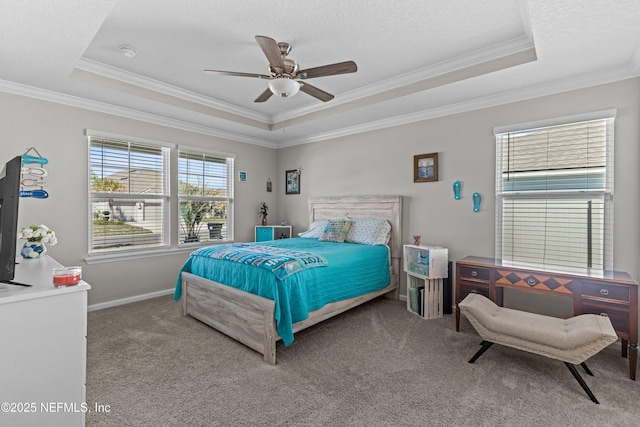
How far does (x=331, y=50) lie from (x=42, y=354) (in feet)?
9.38

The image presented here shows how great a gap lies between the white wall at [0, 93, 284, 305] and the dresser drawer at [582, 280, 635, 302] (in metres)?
4.57

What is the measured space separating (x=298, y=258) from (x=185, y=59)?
2190 millimetres

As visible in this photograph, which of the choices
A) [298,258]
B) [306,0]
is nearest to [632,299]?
[298,258]

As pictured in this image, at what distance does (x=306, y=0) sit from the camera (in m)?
2.16

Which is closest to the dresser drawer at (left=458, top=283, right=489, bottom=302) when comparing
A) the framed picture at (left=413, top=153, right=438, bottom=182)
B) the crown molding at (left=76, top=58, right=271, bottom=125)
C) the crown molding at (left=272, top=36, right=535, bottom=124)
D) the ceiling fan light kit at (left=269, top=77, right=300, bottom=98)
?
the framed picture at (left=413, top=153, right=438, bottom=182)

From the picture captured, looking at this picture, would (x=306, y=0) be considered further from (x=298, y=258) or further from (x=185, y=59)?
(x=298, y=258)

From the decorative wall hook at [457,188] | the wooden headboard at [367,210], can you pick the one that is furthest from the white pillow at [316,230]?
the decorative wall hook at [457,188]

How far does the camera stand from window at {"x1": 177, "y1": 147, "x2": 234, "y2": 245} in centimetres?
450

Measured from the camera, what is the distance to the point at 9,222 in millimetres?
1353

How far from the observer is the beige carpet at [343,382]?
1839mm

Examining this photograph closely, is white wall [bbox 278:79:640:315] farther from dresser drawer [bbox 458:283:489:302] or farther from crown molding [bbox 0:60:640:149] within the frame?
dresser drawer [bbox 458:283:489:302]

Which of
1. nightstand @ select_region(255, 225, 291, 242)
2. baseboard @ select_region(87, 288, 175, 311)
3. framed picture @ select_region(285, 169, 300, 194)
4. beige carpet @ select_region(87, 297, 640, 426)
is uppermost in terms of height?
framed picture @ select_region(285, 169, 300, 194)

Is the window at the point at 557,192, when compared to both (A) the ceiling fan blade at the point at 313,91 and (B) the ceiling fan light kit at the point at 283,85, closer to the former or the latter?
(A) the ceiling fan blade at the point at 313,91

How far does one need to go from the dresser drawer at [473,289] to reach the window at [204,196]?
346 cm
